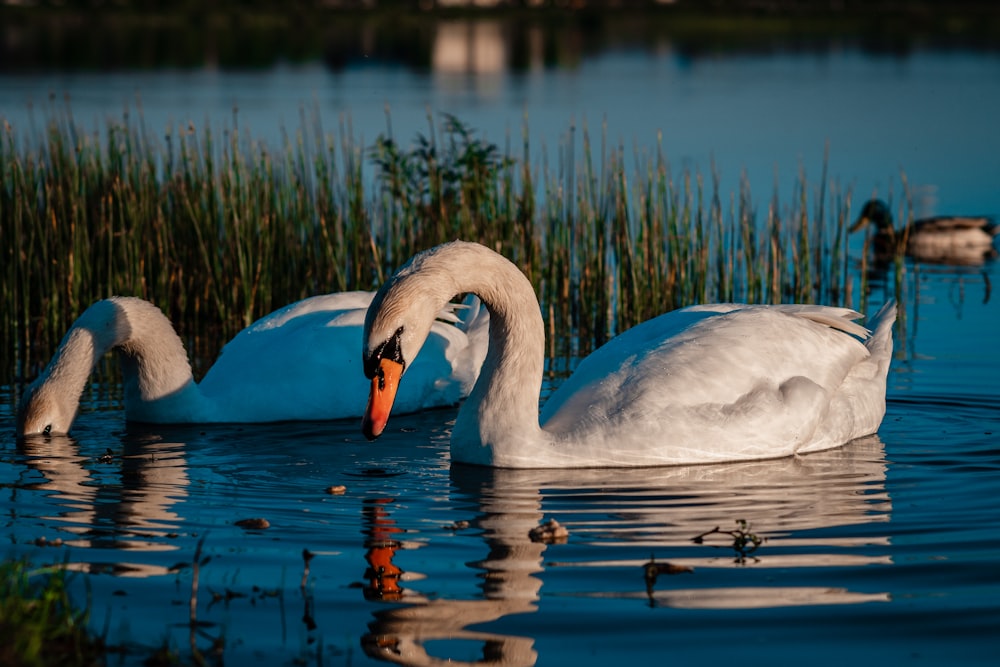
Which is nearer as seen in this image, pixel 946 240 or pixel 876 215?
pixel 946 240

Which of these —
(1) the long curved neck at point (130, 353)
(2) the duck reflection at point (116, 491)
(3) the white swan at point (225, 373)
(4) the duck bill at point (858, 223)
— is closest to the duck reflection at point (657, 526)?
(2) the duck reflection at point (116, 491)

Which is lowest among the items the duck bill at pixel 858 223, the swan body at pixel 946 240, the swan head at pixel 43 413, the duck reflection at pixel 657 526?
the duck bill at pixel 858 223

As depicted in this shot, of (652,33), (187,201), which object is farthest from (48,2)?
(187,201)

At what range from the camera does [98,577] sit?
21.6 feet

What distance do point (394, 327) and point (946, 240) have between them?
12001 millimetres

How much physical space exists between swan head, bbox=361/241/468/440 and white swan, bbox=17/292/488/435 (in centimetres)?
276

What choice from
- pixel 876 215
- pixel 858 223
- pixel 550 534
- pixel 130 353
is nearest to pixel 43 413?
pixel 130 353

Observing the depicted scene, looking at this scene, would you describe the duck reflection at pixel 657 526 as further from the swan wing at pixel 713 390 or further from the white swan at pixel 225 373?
the white swan at pixel 225 373

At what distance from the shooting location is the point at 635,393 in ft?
27.7

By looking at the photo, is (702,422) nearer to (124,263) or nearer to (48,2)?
(124,263)

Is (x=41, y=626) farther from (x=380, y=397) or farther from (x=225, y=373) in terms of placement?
(x=225, y=373)

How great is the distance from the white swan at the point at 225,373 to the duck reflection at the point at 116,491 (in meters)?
0.39

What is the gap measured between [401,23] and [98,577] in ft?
215

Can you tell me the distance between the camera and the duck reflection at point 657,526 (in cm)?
598
